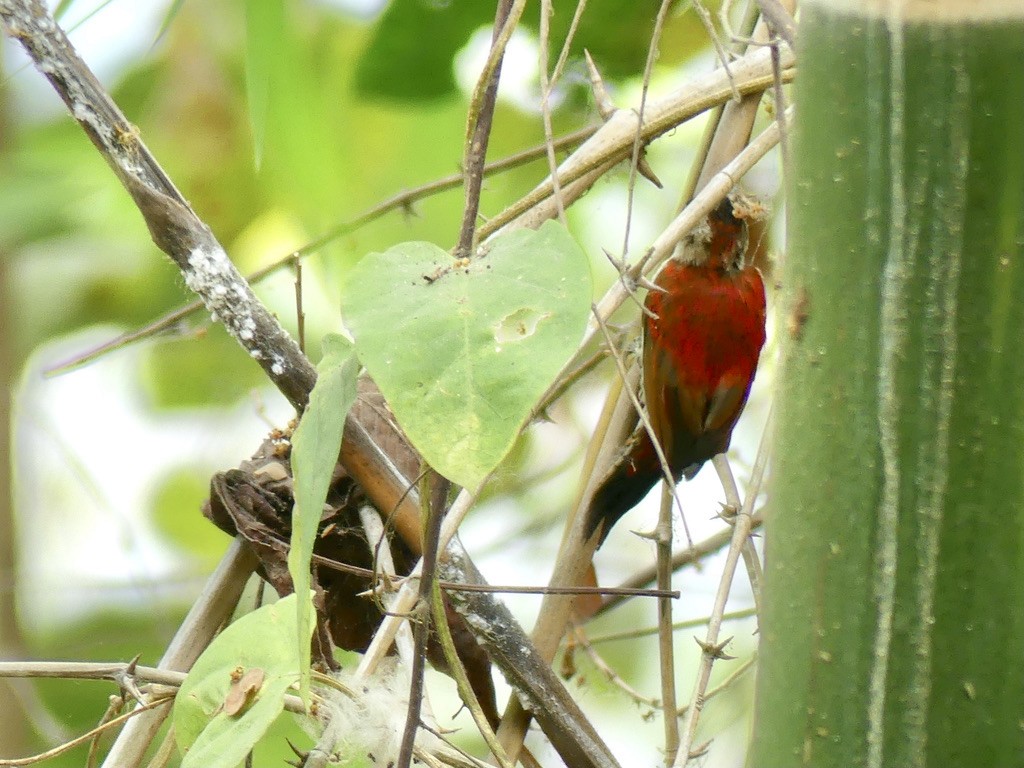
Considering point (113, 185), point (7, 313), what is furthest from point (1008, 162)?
point (7, 313)

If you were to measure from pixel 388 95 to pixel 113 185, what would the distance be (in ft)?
1.61

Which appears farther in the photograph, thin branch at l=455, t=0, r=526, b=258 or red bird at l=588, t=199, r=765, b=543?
red bird at l=588, t=199, r=765, b=543

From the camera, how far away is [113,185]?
1.46 m

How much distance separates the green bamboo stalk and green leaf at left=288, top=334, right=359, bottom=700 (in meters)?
0.18

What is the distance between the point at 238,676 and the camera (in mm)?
590

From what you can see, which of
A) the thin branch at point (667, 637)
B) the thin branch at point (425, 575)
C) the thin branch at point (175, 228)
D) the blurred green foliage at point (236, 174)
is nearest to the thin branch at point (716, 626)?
A: the thin branch at point (667, 637)

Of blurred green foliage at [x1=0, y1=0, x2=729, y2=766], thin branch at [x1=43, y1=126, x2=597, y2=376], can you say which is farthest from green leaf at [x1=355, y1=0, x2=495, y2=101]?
thin branch at [x1=43, y1=126, x2=597, y2=376]

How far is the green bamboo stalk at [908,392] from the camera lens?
15.2 inches

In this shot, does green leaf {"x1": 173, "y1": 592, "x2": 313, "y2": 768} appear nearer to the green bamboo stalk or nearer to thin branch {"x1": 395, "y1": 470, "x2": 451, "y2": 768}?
thin branch {"x1": 395, "y1": 470, "x2": 451, "y2": 768}

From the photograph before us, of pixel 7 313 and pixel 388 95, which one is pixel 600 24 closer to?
pixel 388 95

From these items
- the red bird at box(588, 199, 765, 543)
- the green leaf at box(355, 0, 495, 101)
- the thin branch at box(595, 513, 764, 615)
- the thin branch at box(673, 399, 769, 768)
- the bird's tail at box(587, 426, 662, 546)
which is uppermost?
the green leaf at box(355, 0, 495, 101)

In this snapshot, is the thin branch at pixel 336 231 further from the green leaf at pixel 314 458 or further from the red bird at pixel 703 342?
the green leaf at pixel 314 458

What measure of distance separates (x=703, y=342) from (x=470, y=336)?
0.74 m

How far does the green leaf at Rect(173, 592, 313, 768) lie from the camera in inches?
22.1
